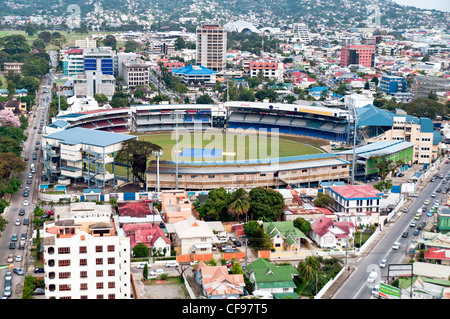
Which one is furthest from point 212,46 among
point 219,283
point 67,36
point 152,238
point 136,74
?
point 219,283

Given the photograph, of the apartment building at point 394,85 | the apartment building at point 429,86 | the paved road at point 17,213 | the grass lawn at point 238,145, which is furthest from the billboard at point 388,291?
the apartment building at point 394,85

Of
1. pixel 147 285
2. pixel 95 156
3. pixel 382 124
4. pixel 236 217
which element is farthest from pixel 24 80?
pixel 147 285

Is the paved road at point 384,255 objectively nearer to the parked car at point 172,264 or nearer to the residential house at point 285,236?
the residential house at point 285,236

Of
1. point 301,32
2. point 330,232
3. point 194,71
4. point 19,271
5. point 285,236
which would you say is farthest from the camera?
point 301,32

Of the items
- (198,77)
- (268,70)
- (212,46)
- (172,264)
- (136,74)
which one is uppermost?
(212,46)

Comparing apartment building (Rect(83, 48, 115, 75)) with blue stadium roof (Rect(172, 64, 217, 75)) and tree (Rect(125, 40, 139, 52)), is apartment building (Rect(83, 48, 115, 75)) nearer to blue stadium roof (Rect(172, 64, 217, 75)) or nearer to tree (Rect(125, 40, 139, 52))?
blue stadium roof (Rect(172, 64, 217, 75))

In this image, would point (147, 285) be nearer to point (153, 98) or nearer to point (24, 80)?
point (153, 98)

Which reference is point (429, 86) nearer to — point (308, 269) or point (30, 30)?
point (308, 269)
